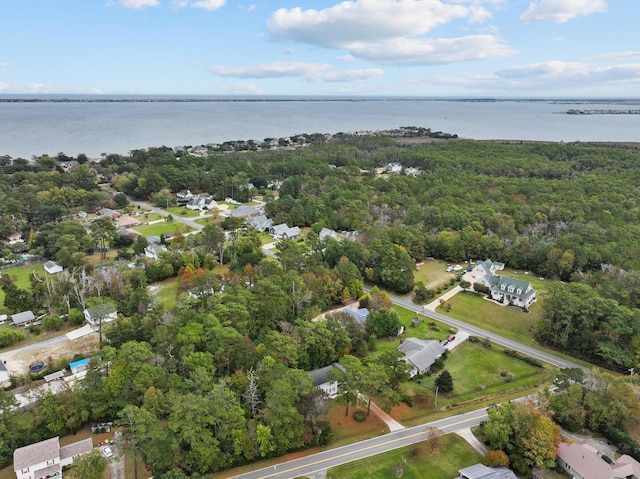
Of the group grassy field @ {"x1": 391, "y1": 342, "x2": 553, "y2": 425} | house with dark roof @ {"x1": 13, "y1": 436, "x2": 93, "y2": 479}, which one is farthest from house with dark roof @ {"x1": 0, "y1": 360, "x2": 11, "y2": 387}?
grassy field @ {"x1": 391, "y1": 342, "x2": 553, "y2": 425}

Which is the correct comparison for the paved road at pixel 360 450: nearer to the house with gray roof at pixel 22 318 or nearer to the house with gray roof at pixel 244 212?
the house with gray roof at pixel 22 318

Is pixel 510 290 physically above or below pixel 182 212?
below

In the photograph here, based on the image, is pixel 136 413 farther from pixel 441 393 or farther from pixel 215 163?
pixel 215 163

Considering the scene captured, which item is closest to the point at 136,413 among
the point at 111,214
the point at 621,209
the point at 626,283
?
the point at 626,283

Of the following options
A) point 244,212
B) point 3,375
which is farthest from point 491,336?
point 244,212

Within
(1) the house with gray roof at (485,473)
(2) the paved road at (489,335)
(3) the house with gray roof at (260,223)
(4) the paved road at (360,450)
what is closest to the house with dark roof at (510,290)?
(2) the paved road at (489,335)

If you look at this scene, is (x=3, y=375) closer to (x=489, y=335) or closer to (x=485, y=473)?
(x=485, y=473)
